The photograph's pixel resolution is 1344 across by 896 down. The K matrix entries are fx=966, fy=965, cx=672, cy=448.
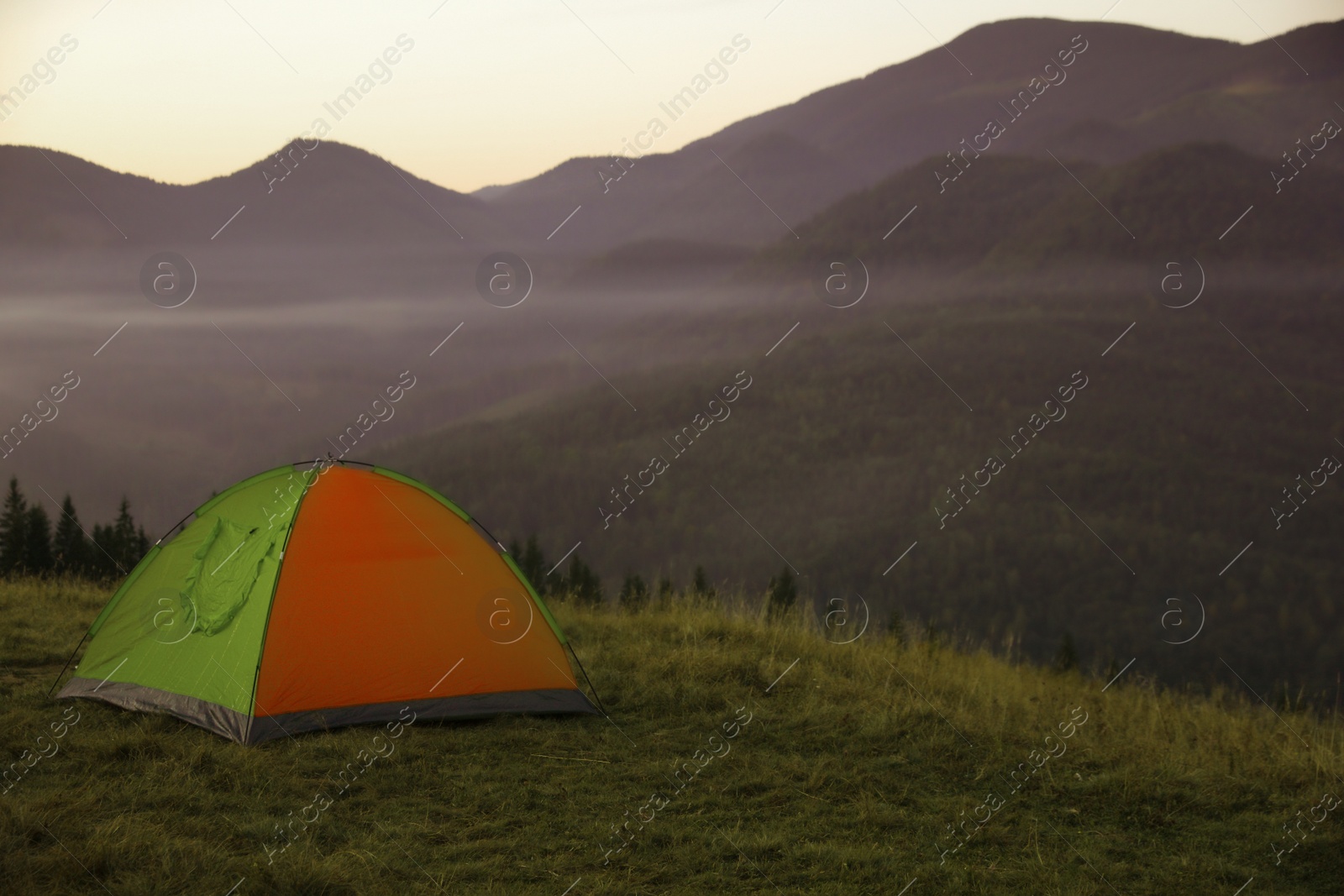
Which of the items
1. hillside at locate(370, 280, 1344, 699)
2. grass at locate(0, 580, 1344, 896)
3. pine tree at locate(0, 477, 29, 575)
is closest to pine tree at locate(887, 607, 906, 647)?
grass at locate(0, 580, 1344, 896)

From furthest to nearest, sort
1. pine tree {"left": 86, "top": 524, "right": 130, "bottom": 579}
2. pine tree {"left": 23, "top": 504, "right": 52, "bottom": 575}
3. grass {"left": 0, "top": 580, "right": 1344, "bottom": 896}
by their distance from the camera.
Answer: pine tree {"left": 23, "top": 504, "right": 52, "bottom": 575} < pine tree {"left": 86, "top": 524, "right": 130, "bottom": 579} < grass {"left": 0, "top": 580, "right": 1344, "bottom": 896}

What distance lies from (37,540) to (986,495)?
135m

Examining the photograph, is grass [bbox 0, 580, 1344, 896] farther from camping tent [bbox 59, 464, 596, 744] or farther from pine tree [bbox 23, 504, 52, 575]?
pine tree [bbox 23, 504, 52, 575]

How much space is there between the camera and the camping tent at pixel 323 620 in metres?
7.07

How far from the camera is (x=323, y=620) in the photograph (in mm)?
7305

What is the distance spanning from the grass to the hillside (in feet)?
254

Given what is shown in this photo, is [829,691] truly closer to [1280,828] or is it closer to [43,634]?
[1280,828]

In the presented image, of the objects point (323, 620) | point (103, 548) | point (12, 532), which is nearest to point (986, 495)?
point (103, 548)

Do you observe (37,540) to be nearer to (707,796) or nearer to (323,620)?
(323,620)

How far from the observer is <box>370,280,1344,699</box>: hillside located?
111125 millimetres

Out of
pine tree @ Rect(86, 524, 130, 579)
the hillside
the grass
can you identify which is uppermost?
pine tree @ Rect(86, 524, 130, 579)

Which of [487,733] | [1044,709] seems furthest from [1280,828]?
[487,733]

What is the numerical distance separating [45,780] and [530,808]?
2.91 meters

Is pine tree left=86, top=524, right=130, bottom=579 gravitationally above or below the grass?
above
